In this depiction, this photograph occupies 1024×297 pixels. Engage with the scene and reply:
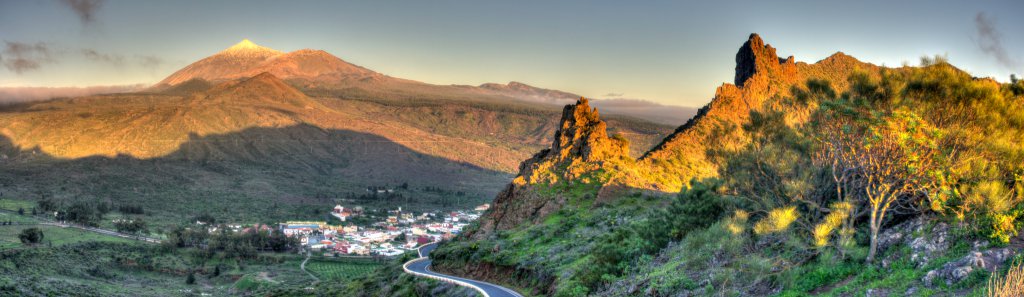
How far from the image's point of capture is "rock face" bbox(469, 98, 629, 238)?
49438 mm

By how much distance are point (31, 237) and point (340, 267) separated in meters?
39.4

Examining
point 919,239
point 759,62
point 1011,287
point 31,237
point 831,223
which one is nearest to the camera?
point 1011,287

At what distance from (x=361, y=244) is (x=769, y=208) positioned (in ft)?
341

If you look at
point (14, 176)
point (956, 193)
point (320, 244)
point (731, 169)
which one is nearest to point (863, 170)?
point (956, 193)

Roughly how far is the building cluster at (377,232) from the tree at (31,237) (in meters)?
35.0

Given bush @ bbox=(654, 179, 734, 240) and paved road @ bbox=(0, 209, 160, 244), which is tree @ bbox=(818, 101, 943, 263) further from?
paved road @ bbox=(0, 209, 160, 244)

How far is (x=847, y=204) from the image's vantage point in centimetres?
1847

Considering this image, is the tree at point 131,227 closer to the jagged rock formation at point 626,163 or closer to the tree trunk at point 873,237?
the jagged rock formation at point 626,163

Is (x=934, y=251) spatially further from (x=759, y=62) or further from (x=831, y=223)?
(x=759, y=62)

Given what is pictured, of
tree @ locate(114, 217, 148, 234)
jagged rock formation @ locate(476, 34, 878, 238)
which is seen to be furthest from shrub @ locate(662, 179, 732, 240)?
tree @ locate(114, 217, 148, 234)

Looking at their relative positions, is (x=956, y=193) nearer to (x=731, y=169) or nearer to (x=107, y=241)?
(x=731, y=169)

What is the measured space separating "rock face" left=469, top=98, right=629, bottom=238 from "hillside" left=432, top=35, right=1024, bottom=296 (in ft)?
53.0

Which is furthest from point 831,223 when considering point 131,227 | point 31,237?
point 131,227

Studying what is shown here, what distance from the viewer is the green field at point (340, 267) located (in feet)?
303
